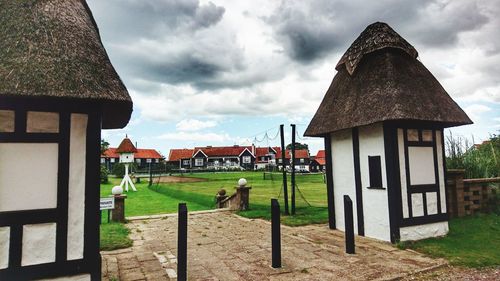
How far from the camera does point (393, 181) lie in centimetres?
775

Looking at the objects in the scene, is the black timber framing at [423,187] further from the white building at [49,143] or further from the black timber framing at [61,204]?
the black timber framing at [61,204]

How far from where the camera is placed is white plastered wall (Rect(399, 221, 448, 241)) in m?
7.79

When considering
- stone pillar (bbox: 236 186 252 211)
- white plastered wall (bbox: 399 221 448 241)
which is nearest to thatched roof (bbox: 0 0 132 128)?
white plastered wall (bbox: 399 221 448 241)

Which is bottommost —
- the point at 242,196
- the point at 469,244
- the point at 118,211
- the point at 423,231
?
the point at 469,244

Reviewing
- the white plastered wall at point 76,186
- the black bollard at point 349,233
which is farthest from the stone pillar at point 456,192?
the white plastered wall at point 76,186

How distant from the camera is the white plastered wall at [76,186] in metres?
4.70

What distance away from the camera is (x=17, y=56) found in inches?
173

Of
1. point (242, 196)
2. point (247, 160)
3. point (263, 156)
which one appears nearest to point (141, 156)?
point (247, 160)

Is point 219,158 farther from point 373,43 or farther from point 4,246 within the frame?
point 4,246

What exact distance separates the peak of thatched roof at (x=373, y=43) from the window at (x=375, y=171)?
8.95 ft

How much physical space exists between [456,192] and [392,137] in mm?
3910

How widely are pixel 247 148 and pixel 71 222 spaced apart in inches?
2742

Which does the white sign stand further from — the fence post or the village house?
the village house

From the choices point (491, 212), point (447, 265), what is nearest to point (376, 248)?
point (447, 265)
